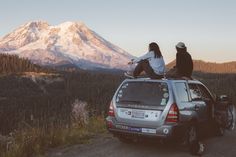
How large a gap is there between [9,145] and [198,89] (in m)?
5.15

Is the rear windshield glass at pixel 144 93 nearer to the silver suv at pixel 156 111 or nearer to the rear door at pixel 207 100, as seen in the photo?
the silver suv at pixel 156 111

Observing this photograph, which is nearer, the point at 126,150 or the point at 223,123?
the point at 126,150

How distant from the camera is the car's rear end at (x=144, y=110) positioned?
966cm

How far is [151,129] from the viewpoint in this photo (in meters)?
9.69

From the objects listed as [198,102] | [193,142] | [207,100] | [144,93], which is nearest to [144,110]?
[144,93]

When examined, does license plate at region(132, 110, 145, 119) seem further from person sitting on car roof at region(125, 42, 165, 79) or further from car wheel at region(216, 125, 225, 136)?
car wheel at region(216, 125, 225, 136)

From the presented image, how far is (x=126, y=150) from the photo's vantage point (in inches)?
417

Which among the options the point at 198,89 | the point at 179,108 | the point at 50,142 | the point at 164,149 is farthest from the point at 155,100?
the point at 50,142

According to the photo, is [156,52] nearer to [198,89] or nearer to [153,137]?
[198,89]

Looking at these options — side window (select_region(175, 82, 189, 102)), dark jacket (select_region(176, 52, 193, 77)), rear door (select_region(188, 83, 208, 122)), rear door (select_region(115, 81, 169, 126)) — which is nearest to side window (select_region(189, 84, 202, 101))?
rear door (select_region(188, 83, 208, 122))

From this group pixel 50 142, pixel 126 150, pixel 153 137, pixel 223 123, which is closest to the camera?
pixel 153 137

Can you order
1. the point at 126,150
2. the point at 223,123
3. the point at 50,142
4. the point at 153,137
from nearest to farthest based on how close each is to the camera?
the point at 153,137, the point at 126,150, the point at 50,142, the point at 223,123

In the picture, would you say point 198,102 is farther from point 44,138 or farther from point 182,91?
point 44,138

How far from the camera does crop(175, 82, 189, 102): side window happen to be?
33.3ft
